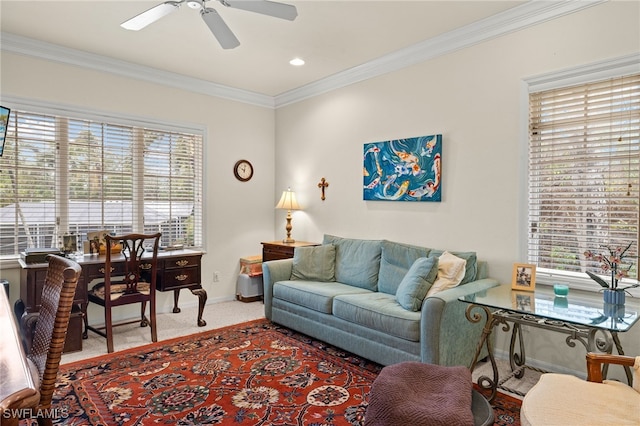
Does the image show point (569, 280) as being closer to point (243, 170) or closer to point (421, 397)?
point (421, 397)

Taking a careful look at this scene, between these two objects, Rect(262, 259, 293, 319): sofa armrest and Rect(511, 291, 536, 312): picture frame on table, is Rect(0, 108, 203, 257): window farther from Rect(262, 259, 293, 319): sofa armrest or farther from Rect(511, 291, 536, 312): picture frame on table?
Rect(511, 291, 536, 312): picture frame on table

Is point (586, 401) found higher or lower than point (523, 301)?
lower

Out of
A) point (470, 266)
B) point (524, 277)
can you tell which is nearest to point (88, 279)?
point (470, 266)

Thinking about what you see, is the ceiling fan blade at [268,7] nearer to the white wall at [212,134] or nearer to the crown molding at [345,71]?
the crown molding at [345,71]

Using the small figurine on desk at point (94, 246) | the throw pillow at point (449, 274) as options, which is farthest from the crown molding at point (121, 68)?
Answer: the throw pillow at point (449, 274)

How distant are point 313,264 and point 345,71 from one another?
7.24 ft

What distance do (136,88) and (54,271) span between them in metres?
3.16

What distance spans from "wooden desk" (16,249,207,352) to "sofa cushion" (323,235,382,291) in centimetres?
146

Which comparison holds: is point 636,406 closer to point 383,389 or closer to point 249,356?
point 383,389

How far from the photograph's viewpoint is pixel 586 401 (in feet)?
5.27

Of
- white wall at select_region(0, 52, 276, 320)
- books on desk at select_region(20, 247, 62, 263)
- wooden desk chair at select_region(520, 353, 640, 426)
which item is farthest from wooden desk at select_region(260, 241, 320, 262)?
wooden desk chair at select_region(520, 353, 640, 426)

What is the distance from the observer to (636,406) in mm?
1593

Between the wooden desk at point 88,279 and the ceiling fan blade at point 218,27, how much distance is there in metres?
2.09

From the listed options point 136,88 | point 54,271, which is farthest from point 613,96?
point 136,88
